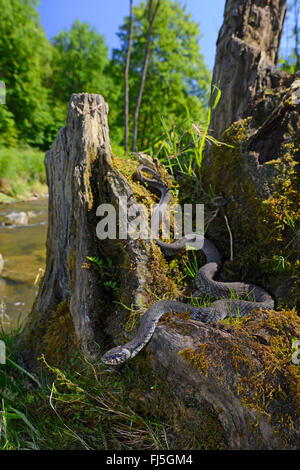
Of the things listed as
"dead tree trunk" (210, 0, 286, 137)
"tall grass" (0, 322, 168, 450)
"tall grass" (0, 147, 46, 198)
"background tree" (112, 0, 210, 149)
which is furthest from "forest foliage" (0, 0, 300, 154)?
"tall grass" (0, 322, 168, 450)

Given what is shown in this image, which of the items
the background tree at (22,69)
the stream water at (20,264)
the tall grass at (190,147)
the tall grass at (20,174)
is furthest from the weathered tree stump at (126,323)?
the background tree at (22,69)

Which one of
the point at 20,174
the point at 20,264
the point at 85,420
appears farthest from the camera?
the point at 20,174

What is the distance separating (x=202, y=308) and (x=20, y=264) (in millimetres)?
8971

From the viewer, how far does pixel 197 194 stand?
12.8ft

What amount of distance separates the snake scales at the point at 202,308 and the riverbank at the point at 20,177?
61.6 ft

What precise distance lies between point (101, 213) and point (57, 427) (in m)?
2.31

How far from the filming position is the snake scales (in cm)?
252

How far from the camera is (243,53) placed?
13.3ft

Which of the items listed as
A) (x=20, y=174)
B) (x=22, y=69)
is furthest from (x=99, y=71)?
(x=20, y=174)

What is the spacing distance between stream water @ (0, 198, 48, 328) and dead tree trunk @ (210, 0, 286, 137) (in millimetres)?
4175

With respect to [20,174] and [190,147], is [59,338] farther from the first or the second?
[20,174]

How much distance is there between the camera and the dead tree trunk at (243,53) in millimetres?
3967

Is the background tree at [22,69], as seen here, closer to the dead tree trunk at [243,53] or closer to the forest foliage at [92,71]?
the forest foliage at [92,71]

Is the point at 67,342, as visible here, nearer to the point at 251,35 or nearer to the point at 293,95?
the point at 293,95
